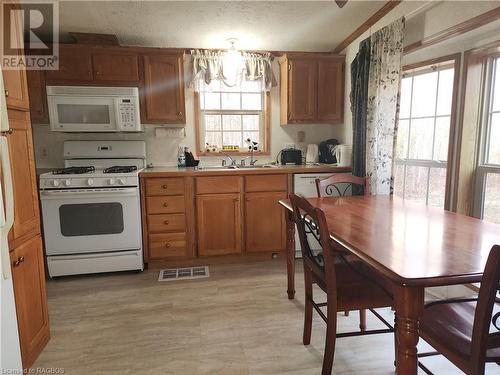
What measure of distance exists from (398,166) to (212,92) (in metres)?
2.11

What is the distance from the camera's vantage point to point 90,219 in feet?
9.35

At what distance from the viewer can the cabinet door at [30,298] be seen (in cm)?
162

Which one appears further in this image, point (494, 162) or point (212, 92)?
point (212, 92)

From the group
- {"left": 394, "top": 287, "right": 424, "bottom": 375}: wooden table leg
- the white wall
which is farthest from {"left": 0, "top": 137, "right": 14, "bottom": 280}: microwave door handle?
the white wall

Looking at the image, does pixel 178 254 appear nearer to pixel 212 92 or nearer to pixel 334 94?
pixel 212 92

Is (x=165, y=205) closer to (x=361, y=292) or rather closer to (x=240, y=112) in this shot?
(x=240, y=112)

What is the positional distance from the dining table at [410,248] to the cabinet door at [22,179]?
61.8 inches

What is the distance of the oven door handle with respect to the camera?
2.76 metres

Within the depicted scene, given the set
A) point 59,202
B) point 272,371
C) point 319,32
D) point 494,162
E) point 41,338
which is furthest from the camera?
point 319,32

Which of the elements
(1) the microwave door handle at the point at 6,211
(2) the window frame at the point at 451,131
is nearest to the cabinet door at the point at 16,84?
(1) the microwave door handle at the point at 6,211

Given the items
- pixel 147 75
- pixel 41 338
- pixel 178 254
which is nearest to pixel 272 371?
pixel 41 338

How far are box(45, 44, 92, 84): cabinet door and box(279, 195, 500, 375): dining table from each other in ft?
8.64

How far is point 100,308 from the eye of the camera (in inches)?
93.7

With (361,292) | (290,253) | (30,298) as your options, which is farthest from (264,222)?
(30,298)
